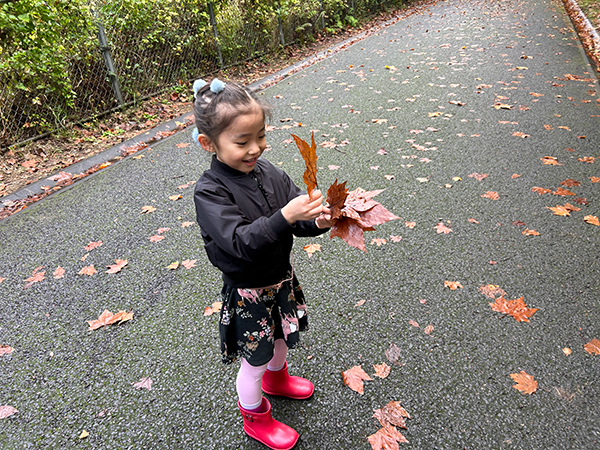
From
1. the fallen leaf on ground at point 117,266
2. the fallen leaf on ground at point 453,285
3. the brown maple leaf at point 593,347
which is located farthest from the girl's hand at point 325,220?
the fallen leaf on ground at point 117,266

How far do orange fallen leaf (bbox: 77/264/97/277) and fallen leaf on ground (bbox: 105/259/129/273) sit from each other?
0.38 feet

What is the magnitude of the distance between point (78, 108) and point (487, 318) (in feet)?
18.7

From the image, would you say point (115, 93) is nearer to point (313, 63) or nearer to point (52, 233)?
point (52, 233)

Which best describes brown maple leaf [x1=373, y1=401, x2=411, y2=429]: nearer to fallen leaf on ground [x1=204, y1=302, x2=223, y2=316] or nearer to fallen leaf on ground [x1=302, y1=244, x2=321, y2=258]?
fallen leaf on ground [x1=204, y1=302, x2=223, y2=316]

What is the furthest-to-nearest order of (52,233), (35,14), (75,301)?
(35,14)
(52,233)
(75,301)

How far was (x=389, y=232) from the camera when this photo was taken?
3.12m

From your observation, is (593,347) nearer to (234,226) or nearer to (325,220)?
(325,220)

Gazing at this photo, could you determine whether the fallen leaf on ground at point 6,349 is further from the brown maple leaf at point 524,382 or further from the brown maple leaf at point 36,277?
the brown maple leaf at point 524,382

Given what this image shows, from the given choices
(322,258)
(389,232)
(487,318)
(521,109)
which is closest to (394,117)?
(521,109)

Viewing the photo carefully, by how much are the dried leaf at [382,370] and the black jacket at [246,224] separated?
34.5 inches

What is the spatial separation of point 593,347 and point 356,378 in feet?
4.21

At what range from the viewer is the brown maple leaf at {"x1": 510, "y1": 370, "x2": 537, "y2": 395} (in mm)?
1882

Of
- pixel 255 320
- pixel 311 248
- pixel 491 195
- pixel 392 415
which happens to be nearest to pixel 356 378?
pixel 392 415

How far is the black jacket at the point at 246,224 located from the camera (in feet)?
4.12
